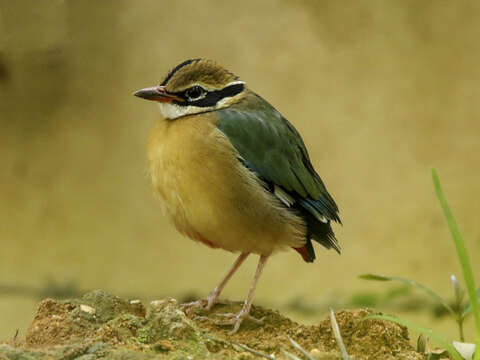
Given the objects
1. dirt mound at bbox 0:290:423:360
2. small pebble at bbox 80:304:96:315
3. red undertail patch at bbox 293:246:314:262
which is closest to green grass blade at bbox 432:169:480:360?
dirt mound at bbox 0:290:423:360

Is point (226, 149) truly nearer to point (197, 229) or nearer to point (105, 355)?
point (197, 229)

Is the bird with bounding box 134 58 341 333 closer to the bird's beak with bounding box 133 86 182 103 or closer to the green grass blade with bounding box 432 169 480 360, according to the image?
the bird's beak with bounding box 133 86 182 103

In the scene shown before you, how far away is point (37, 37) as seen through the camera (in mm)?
5695

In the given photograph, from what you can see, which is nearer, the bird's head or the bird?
the bird

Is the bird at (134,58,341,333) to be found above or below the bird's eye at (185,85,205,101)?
below

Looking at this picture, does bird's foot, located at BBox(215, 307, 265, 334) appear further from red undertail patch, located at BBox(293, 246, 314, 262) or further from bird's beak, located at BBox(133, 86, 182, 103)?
bird's beak, located at BBox(133, 86, 182, 103)

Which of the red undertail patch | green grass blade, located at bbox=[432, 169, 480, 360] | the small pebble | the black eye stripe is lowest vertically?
the small pebble

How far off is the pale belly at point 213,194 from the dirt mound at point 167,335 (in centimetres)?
45

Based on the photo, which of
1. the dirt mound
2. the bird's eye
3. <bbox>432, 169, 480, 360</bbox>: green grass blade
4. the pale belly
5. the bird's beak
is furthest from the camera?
the bird's eye

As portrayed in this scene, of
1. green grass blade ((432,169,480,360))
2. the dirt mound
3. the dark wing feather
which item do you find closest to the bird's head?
the dark wing feather

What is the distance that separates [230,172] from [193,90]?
23.8 inches

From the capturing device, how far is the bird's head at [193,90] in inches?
169

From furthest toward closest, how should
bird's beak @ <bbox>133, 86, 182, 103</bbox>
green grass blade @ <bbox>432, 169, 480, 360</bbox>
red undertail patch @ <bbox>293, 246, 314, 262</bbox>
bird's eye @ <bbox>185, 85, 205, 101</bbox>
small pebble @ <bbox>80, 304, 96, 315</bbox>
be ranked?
red undertail patch @ <bbox>293, 246, 314, 262</bbox>, bird's eye @ <bbox>185, 85, 205, 101</bbox>, bird's beak @ <bbox>133, 86, 182, 103</bbox>, small pebble @ <bbox>80, 304, 96, 315</bbox>, green grass blade @ <bbox>432, 169, 480, 360</bbox>

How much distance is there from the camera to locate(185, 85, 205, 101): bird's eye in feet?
14.3
